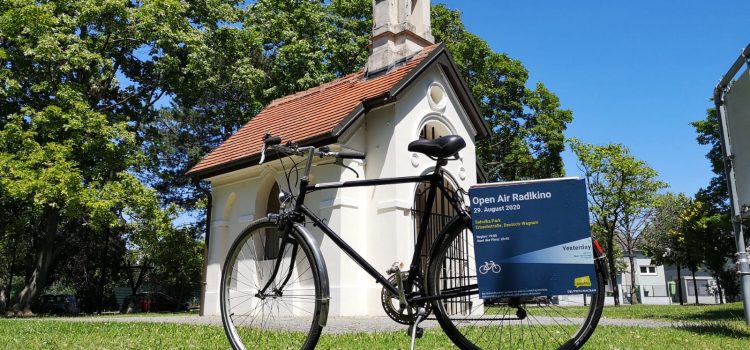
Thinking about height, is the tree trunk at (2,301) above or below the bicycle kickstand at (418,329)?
below

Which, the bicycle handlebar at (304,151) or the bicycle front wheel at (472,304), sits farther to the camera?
the bicycle handlebar at (304,151)

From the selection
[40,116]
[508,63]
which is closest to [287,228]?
[40,116]

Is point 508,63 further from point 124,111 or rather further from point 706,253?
point 124,111

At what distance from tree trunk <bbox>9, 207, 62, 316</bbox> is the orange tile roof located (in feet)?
30.6

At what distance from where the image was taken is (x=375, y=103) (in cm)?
1353

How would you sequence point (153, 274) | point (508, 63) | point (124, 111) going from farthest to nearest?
1. point (153, 274)
2. point (508, 63)
3. point (124, 111)

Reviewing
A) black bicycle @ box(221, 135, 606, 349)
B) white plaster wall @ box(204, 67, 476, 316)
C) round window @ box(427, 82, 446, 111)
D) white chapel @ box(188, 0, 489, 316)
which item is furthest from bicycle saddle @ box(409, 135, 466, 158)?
round window @ box(427, 82, 446, 111)

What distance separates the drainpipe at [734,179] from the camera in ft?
25.3

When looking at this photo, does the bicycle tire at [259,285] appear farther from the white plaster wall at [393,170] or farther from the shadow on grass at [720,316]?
the shadow on grass at [720,316]

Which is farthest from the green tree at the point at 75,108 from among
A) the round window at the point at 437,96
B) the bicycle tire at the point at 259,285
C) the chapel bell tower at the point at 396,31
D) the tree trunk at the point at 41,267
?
the bicycle tire at the point at 259,285

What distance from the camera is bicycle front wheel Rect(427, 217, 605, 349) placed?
353 cm

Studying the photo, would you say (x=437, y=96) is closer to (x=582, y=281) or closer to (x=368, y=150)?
(x=368, y=150)

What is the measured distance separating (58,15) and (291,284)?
68.7 ft

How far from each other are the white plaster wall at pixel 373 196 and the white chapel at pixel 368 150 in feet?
0.08
